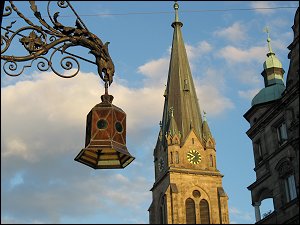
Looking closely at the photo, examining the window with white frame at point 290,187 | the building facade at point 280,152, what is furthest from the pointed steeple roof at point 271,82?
the window with white frame at point 290,187

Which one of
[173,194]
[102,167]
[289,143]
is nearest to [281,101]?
[289,143]

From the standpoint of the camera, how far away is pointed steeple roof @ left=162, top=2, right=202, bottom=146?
7969 centimetres

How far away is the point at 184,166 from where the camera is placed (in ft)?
252

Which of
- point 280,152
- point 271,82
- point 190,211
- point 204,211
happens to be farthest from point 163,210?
point 280,152

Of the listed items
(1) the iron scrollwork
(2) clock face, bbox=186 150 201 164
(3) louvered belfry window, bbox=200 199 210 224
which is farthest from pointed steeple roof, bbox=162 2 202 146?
(1) the iron scrollwork

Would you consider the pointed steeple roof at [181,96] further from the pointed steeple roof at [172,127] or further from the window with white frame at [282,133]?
the window with white frame at [282,133]

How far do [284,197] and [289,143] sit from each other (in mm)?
2945

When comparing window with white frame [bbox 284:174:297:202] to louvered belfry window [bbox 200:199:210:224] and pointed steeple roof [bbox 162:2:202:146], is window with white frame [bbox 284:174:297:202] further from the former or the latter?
pointed steeple roof [bbox 162:2:202:146]

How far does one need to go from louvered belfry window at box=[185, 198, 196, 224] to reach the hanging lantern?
64625 millimetres

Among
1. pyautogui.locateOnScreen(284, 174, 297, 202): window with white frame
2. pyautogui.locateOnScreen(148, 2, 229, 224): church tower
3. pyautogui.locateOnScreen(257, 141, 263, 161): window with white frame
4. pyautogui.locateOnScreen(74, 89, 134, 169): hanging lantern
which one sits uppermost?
pyautogui.locateOnScreen(148, 2, 229, 224): church tower

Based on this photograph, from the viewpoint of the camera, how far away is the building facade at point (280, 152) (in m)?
32.3

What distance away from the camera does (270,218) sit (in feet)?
112

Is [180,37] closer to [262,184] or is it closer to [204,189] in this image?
[204,189]

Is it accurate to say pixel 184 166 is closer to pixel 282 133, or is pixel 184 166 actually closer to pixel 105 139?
pixel 282 133
